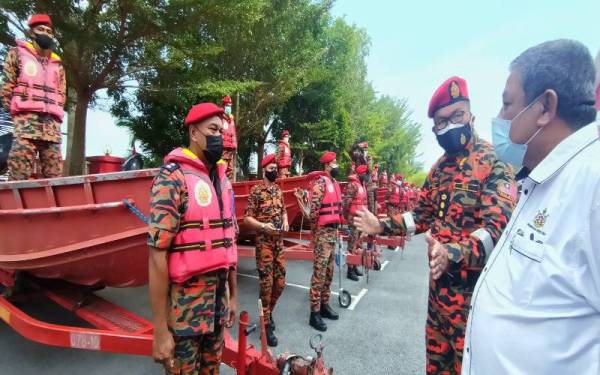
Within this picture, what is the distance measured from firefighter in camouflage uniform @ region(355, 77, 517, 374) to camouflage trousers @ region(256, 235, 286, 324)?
193cm

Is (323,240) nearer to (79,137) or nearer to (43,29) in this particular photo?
(43,29)

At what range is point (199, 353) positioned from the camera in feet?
6.86

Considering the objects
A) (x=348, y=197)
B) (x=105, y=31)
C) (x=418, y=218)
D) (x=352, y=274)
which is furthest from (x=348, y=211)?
(x=105, y=31)

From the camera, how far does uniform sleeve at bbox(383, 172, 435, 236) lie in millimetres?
2277

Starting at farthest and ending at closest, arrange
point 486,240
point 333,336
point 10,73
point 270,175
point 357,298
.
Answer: point 357,298 → point 270,175 → point 333,336 → point 10,73 → point 486,240

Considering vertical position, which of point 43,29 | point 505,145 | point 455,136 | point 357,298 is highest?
point 43,29

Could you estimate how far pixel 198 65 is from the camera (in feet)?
29.9

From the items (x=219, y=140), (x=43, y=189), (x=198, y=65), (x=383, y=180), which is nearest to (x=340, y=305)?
(x=219, y=140)

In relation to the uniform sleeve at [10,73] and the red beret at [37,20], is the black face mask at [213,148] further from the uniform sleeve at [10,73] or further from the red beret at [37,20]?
the red beret at [37,20]

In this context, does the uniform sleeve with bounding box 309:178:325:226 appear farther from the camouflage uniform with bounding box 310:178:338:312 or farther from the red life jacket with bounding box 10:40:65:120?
the red life jacket with bounding box 10:40:65:120

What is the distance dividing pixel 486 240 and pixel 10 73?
4584 mm

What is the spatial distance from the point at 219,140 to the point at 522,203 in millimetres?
1648

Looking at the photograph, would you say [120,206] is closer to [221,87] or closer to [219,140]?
[219,140]

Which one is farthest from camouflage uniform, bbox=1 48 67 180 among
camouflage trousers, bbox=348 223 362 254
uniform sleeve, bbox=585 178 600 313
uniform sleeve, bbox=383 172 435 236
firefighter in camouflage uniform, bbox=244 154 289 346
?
camouflage trousers, bbox=348 223 362 254
